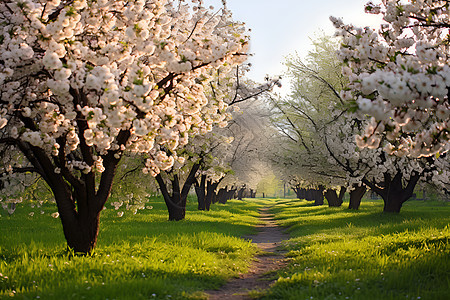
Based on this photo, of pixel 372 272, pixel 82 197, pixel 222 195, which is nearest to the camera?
pixel 372 272

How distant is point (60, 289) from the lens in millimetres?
6242

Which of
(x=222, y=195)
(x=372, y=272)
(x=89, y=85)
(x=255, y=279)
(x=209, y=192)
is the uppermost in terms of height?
(x=89, y=85)

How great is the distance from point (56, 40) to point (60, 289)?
14.1 feet

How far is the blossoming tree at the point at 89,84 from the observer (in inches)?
271

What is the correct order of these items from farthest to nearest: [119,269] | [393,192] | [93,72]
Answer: [393,192], [119,269], [93,72]

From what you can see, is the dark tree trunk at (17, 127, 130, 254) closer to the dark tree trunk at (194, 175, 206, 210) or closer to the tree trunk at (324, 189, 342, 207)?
the dark tree trunk at (194, 175, 206, 210)

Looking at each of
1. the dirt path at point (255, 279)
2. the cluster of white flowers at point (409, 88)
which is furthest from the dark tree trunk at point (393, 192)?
the cluster of white flowers at point (409, 88)

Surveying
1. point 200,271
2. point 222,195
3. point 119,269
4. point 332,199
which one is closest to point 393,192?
point 332,199

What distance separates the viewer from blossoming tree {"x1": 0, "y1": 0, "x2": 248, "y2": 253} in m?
6.88

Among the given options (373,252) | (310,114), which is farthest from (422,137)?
(310,114)

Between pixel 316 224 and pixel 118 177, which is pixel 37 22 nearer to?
pixel 118 177

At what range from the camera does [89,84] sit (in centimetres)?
676

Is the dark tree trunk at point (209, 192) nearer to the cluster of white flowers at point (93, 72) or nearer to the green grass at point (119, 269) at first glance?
the green grass at point (119, 269)

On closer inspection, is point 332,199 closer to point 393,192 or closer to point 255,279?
point 393,192
